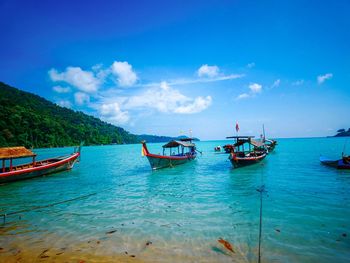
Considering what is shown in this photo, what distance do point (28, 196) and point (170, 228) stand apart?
43.1 feet

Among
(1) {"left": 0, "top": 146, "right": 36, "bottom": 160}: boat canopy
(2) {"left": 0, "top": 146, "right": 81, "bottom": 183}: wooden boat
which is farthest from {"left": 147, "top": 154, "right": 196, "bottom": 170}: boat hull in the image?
(1) {"left": 0, "top": 146, "right": 36, "bottom": 160}: boat canopy

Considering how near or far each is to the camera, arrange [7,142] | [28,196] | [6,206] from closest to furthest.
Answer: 1. [6,206]
2. [28,196]
3. [7,142]

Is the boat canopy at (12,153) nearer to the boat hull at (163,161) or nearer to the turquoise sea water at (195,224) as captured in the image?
the turquoise sea water at (195,224)

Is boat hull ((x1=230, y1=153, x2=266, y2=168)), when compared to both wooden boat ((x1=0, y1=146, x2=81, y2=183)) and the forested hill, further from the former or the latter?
the forested hill

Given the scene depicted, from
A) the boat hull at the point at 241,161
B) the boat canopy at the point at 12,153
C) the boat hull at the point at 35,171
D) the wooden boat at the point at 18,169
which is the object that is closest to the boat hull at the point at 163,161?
the boat hull at the point at 241,161

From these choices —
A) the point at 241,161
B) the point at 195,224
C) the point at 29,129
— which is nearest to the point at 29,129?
the point at 29,129

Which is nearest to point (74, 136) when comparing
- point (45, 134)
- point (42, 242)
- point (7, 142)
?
point (45, 134)

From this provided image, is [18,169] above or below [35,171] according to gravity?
above

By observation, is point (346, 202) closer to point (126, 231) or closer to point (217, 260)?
point (217, 260)

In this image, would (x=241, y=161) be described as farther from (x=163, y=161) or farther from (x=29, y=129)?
(x=29, y=129)

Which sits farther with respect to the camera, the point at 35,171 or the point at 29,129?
the point at 29,129

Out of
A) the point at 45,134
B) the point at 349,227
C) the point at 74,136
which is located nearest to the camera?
the point at 349,227

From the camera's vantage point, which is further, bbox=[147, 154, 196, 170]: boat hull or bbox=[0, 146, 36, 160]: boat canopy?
bbox=[147, 154, 196, 170]: boat hull

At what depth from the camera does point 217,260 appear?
6328mm
